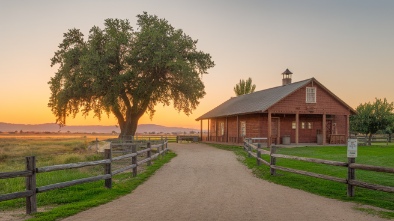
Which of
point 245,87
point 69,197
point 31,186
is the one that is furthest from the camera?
point 245,87

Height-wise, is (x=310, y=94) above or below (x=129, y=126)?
above

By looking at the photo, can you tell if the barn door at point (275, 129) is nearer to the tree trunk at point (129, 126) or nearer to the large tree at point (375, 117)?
the large tree at point (375, 117)

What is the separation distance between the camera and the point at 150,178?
1581 centimetres

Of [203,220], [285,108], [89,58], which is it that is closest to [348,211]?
[203,220]

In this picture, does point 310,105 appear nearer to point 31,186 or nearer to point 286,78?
point 286,78

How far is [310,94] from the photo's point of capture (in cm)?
3894

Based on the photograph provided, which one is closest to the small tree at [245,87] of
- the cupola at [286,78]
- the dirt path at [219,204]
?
the cupola at [286,78]

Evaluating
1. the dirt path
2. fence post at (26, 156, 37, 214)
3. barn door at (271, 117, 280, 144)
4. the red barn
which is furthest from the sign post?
barn door at (271, 117, 280, 144)

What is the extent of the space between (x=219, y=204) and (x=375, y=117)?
4133cm

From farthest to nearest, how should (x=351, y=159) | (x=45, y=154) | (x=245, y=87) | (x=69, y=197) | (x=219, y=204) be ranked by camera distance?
(x=245, y=87)
(x=45, y=154)
(x=351, y=159)
(x=69, y=197)
(x=219, y=204)

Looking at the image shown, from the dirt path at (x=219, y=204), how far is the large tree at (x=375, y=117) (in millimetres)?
36041

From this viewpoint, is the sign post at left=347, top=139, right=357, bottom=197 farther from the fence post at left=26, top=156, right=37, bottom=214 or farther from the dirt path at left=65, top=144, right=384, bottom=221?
the fence post at left=26, top=156, right=37, bottom=214

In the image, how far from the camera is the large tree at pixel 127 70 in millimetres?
41625

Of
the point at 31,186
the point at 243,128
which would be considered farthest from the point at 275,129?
the point at 31,186
